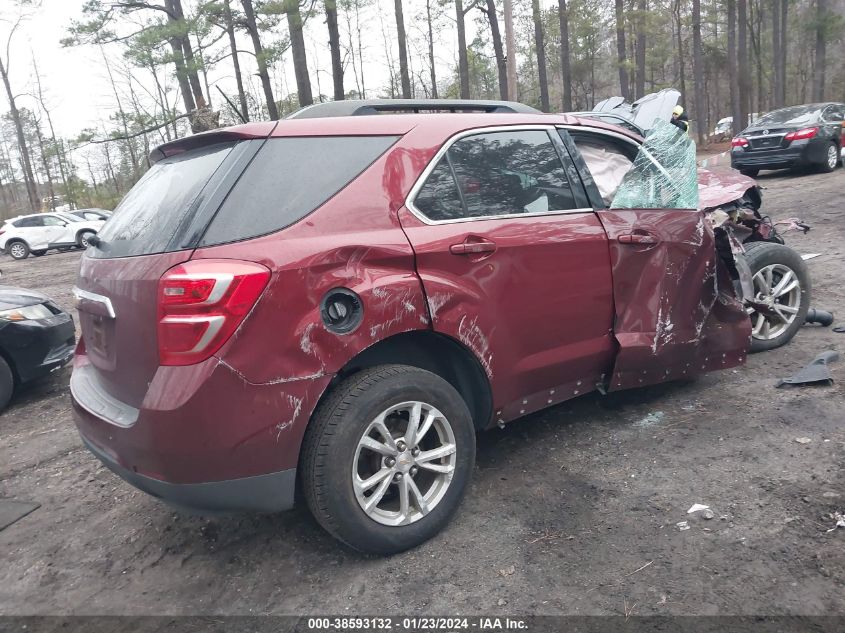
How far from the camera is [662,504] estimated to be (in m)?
2.84

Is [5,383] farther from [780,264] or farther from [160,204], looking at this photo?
[780,264]

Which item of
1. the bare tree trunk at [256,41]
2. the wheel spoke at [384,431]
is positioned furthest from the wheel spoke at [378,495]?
the bare tree trunk at [256,41]

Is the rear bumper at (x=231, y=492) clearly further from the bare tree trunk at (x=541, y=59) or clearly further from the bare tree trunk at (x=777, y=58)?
the bare tree trunk at (x=777, y=58)

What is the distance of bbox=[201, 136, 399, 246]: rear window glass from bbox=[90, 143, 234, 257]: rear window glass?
164mm

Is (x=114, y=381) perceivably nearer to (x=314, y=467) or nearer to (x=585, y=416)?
(x=314, y=467)

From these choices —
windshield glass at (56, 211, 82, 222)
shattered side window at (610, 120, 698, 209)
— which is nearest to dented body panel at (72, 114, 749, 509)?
shattered side window at (610, 120, 698, 209)

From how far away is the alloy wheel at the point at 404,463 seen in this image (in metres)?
2.54

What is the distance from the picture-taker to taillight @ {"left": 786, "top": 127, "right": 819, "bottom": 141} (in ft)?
43.4

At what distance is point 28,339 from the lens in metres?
5.12

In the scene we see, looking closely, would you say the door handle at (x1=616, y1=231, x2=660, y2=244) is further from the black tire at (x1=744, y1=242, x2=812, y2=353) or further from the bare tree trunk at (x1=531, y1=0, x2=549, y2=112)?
the bare tree trunk at (x1=531, y1=0, x2=549, y2=112)

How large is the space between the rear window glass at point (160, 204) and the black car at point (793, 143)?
13.9 meters

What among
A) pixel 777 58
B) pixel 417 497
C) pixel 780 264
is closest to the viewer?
pixel 417 497

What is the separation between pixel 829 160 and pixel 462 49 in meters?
14.9

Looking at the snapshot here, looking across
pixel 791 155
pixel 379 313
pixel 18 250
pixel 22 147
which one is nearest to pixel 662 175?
pixel 379 313
